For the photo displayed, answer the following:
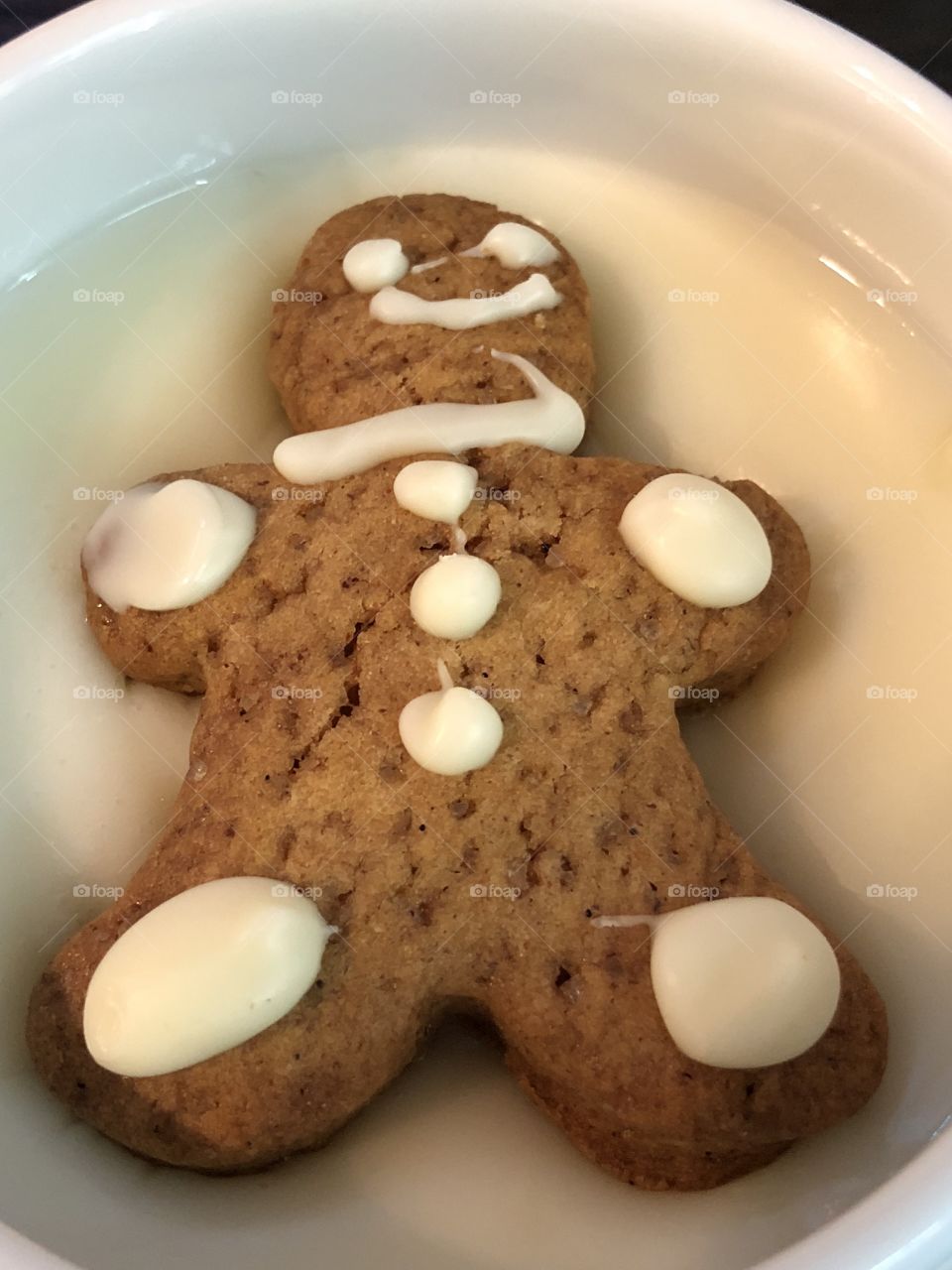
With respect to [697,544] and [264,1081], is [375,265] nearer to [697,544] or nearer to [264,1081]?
[697,544]

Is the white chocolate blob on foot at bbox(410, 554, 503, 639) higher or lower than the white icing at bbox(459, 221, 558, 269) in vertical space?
lower

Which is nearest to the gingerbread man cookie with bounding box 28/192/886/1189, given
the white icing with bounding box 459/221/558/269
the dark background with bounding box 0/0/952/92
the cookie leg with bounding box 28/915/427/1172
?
the cookie leg with bounding box 28/915/427/1172

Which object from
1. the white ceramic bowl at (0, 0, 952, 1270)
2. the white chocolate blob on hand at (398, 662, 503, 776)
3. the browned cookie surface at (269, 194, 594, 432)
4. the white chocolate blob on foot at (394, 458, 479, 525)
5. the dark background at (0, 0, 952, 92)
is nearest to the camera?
the white ceramic bowl at (0, 0, 952, 1270)

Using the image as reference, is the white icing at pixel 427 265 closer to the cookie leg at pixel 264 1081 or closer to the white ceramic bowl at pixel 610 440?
the white ceramic bowl at pixel 610 440

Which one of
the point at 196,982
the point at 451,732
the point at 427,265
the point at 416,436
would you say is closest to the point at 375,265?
the point at 427,265

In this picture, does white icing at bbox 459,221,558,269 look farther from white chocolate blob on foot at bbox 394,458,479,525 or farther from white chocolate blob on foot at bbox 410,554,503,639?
white chocolate blob on foot at bbox 410,554,503,639

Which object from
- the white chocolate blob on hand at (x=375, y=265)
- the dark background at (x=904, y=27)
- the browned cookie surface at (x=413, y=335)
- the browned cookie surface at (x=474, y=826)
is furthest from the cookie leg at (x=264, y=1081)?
the dark background at (x=904, y=27)
